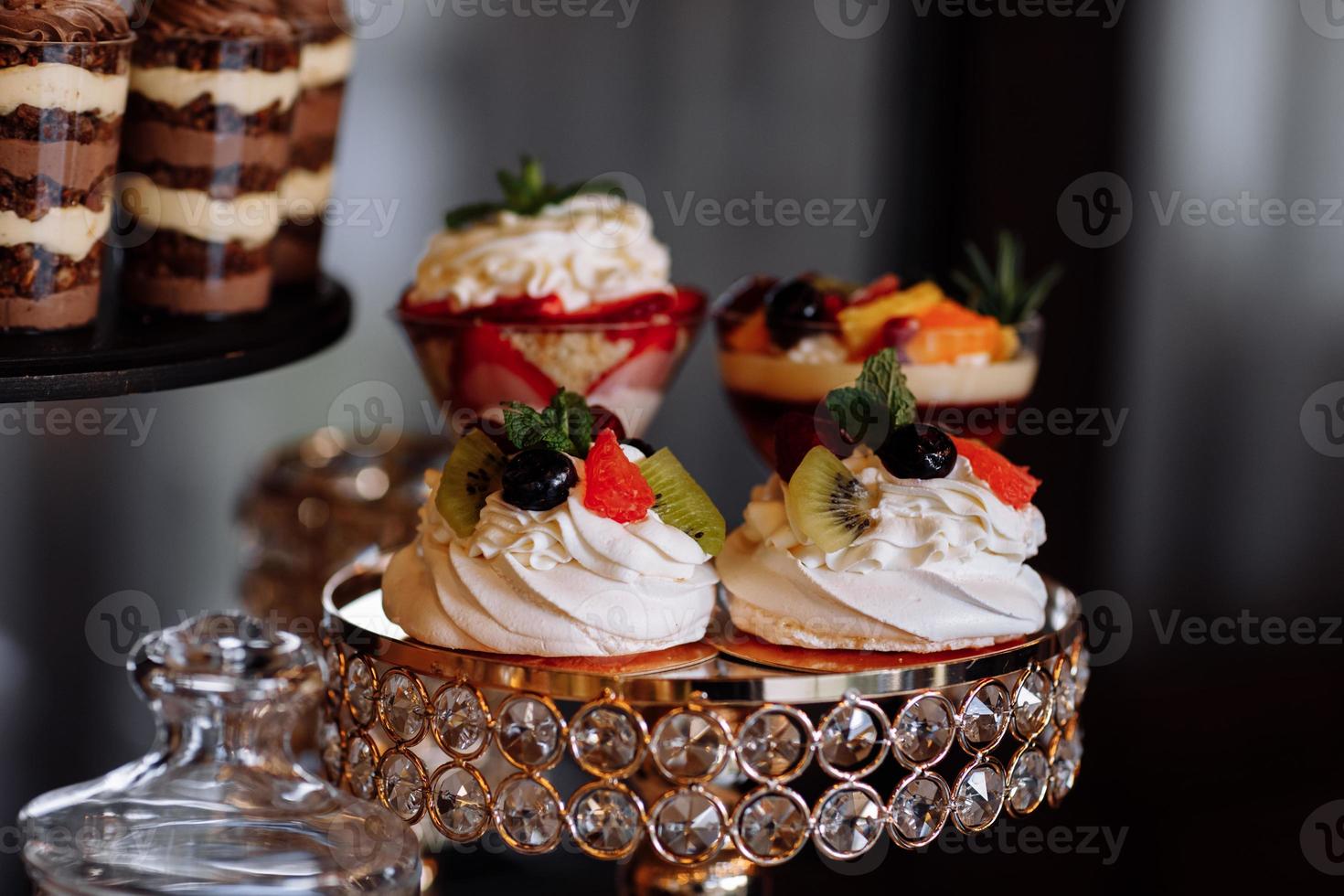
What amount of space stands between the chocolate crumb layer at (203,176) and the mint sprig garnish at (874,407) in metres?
0.57

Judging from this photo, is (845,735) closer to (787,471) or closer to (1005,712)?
(1005,712)

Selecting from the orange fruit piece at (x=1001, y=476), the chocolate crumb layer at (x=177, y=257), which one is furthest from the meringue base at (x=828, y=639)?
the chocolate crumb layer at (x=177, y=257)

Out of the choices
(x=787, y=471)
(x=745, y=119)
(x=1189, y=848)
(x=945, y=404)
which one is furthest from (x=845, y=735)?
(x=745, y=119)

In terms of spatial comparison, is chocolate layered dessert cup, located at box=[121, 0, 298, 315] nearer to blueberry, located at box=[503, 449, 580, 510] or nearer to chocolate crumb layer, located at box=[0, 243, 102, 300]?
chocolate crumb layer, located at box=[0, 243, 102, 300]

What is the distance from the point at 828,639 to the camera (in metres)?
1.09

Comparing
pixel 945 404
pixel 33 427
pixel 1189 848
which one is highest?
pixel 945 404

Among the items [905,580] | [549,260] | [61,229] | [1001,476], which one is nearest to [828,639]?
[905,580]

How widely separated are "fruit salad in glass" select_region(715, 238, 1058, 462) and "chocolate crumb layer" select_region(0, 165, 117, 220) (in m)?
0.68

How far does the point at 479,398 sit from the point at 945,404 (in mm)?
471

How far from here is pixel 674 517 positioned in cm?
110

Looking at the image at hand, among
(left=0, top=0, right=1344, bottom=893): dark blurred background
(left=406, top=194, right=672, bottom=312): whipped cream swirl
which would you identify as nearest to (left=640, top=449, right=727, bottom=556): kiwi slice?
(left=406, top=194, right=672, bottom=312): whipped cream swirl

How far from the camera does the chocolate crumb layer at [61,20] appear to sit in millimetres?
1045

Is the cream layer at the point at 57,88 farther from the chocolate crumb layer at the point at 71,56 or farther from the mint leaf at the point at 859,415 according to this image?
the mint leaf at the point at 859,415

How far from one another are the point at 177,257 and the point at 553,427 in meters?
0.44
